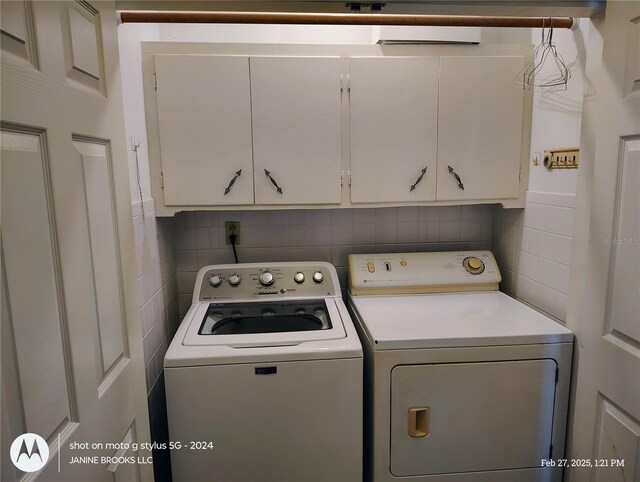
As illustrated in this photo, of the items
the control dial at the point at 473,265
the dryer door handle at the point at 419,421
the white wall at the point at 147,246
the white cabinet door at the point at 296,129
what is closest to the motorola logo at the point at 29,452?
the white wall at the point at 147,246

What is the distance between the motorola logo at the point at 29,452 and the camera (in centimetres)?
56

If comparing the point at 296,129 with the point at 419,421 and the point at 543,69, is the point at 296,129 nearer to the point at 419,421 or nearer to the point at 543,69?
the point at 543,69

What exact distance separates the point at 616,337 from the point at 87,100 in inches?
56.7

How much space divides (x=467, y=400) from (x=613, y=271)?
0.68 meters

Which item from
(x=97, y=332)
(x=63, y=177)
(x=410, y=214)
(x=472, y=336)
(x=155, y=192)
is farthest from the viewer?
(x=410, y=214)

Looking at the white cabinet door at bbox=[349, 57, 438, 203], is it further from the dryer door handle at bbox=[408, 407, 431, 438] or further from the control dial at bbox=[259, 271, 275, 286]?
the dryer door handle at bbox=[408, 407, 431, 438]

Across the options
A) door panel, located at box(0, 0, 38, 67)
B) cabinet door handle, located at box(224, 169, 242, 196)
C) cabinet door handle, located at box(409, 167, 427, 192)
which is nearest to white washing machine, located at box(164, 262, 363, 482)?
cabinet door handle, located at box(224, 169, 242, 196)

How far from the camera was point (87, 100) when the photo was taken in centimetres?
79

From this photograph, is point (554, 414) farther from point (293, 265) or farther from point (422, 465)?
point (293, 265)

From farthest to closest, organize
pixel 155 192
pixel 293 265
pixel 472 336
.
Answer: pixel 293 265
pixel 155 192
pixel 472 336

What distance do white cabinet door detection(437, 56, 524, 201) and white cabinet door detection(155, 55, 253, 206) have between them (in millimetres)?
889

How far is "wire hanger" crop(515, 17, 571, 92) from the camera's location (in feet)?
5.15

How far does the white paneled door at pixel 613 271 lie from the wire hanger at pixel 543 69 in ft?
1.12

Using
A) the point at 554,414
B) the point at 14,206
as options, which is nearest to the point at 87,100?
the point at 14,206
